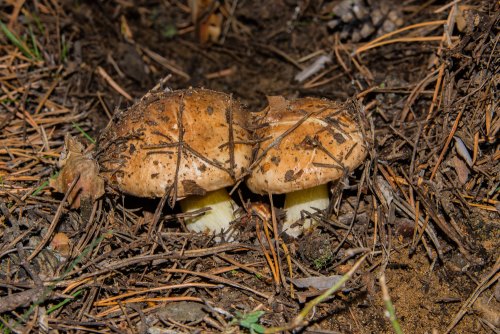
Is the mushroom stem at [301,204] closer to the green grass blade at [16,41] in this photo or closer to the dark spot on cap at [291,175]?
the dark spot on cap at [291,175]

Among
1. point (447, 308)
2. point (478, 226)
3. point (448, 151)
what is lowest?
point (447, 308)

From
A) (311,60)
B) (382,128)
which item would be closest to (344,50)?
(311,60)

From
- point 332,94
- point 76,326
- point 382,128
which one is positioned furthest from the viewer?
point 332,94

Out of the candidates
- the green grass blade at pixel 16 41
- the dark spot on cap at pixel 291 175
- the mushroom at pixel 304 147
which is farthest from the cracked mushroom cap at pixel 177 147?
the green grass blade at pixel 16 41

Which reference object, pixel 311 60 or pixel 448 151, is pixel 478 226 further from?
pixel 311 60

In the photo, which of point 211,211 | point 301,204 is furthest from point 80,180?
point 301,204

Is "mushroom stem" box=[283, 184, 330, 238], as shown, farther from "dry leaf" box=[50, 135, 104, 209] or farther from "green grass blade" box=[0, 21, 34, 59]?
"green grass blade" box=[0, 21, 34, 59]

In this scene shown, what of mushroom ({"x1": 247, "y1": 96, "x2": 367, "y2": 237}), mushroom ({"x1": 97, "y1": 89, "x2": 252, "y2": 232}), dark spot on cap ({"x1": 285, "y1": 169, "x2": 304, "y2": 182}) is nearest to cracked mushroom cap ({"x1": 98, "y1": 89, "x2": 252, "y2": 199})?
mushroom ({"x1": 97, "y1": 89, "x2": 252, "y2": 232})
